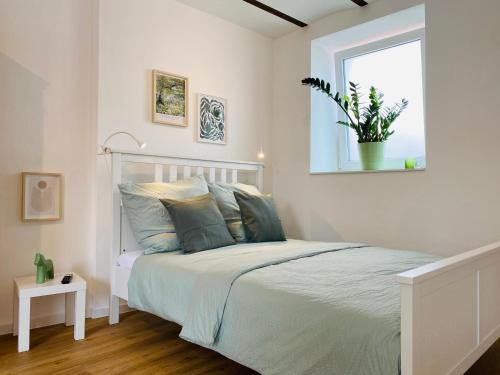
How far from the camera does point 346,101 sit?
3463 mm

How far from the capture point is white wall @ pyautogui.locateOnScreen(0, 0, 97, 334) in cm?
249

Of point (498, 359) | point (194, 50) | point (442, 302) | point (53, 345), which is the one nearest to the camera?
point (442, 302)

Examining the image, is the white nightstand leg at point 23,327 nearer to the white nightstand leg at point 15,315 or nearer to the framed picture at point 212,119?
the white nightstand leg at point 15,315

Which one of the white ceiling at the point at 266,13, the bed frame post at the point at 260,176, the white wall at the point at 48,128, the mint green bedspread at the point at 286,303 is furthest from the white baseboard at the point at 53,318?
the white ceiling at the point at 266,13

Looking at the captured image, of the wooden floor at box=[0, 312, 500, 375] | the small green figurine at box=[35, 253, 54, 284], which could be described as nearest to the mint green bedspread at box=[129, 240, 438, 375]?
the wooden floor at box=[0, 312, 500, 375]

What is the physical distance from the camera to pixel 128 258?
251 cm

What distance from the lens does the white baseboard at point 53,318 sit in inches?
96.0

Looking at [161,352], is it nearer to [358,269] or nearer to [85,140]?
[358,269]

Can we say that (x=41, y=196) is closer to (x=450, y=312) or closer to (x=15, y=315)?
(x=15, y=315)

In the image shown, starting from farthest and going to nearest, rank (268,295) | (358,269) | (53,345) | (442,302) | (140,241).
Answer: (140,241), (53,345), (358,269), (268,295), (442,302)

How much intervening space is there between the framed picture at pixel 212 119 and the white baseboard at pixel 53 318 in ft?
4.96

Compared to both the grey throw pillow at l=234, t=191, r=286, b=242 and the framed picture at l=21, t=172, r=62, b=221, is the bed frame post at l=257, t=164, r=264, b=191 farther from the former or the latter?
the framed picture at l=21, t=172, r=62, b=221

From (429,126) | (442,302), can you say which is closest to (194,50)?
(429,126)

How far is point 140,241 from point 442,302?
5.86 ft
